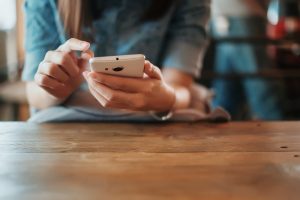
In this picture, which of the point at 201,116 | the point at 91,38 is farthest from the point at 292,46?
the point at 91,38

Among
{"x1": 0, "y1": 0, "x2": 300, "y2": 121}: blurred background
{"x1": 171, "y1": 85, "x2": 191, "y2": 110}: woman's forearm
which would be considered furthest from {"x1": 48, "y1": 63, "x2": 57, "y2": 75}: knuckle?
{"x1": 0, "y1": 0, "x2": 300, "y2": 121}: blurred background

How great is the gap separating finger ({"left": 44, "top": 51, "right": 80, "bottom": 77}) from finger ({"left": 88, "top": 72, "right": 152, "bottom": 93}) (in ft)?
0.14

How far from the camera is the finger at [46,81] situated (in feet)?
1.69

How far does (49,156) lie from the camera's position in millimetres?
425

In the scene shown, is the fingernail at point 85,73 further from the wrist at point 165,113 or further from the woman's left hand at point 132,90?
the wrist at point 165,113

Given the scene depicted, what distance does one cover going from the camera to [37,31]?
2.02 feet

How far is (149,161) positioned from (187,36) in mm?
390

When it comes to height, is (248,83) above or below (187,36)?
below

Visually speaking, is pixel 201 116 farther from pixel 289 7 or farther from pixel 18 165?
pixel 289 7

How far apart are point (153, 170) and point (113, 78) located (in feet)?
0.45

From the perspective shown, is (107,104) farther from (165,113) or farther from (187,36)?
(187,36)

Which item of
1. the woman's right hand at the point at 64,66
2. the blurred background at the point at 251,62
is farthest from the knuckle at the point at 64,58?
the blurred background at the point at 251,62

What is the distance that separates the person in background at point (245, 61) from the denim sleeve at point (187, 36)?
548 mm

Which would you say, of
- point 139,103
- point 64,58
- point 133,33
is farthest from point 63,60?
point 133,33
